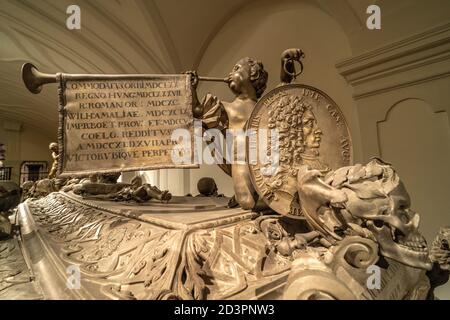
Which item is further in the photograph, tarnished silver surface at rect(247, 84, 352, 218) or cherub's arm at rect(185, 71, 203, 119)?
cherub's arm at rect(185, 71, 203, 119)

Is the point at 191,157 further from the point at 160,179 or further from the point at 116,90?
the point at 160,179

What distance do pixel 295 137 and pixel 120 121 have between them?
972mm

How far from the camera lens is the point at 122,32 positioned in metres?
4.15

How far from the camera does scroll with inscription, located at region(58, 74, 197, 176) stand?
1.31 metres

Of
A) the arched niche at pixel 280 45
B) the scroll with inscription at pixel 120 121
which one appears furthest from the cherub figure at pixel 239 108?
the arched niche at pixel 280 45

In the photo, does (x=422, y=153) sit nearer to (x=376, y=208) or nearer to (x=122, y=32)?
(x=376, y=208)

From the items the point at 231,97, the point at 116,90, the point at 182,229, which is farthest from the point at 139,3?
the point at 182,229

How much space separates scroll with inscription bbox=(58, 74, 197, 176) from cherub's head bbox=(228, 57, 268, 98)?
289 millimetres

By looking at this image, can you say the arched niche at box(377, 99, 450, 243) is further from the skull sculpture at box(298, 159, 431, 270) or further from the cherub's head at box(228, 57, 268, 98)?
the skull sculpture at box(298, 159, 431, 270)

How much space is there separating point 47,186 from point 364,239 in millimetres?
4302

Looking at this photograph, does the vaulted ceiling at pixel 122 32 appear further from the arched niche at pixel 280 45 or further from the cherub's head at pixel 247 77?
the cherub's head at pixel 247 77

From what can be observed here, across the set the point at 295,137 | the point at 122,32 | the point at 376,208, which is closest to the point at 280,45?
the point at 295,137

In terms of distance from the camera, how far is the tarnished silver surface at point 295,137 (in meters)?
1.17

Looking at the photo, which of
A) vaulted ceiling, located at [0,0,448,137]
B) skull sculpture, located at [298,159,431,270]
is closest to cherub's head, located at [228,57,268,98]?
skull sculpture, located at [298,159,431,270]
